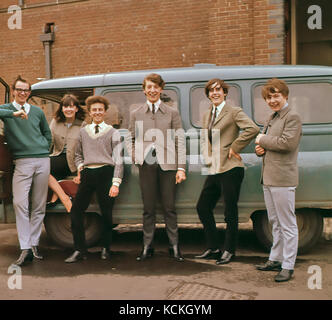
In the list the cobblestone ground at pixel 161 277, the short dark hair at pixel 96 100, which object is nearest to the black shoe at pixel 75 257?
the cobblestone ground at pixel 161 277

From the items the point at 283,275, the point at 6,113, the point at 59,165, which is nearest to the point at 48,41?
the point at 59,165

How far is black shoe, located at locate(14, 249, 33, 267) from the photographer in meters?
4.73

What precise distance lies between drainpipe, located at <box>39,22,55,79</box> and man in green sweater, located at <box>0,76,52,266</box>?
21.9 feet

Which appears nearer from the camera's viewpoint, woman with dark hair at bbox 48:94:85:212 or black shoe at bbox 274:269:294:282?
black shoe at bbox 274:269:294:282

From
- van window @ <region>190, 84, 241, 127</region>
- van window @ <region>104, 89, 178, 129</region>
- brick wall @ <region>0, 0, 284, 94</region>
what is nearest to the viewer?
van window @ <region>190, 84, 241, 127</region>

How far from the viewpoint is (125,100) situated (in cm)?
523

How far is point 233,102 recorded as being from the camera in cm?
504

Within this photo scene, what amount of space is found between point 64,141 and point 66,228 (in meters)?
1.13

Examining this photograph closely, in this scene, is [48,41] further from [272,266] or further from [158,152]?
[272,266]

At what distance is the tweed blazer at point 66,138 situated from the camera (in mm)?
5137

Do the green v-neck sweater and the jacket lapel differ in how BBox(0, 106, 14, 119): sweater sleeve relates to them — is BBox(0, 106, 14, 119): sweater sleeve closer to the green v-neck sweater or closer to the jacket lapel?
the green v-neck sweater

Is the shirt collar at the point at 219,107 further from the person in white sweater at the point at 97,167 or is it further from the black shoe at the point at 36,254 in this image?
the black shoe at the point at 36,254

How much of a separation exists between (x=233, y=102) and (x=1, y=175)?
287cm

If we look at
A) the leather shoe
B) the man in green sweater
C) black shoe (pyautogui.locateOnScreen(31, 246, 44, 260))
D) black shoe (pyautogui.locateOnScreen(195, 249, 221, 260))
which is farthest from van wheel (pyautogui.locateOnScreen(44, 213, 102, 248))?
the leather shoe
